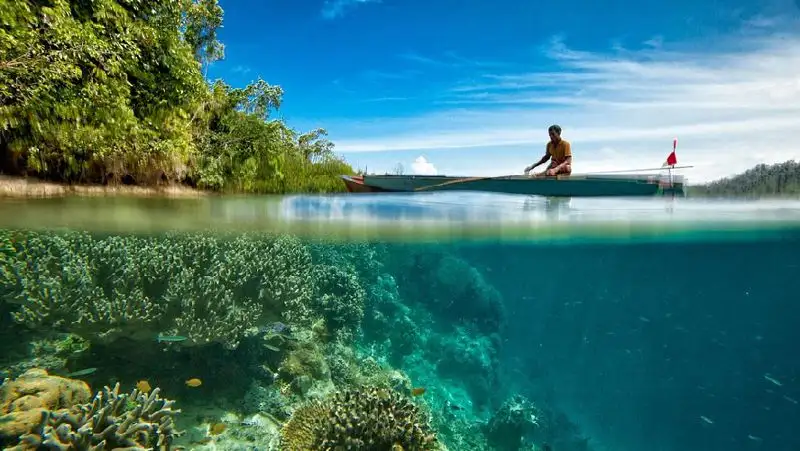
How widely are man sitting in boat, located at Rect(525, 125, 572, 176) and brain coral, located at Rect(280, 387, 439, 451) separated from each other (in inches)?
315

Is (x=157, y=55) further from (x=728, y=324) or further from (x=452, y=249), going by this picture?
(x=728, y=324)

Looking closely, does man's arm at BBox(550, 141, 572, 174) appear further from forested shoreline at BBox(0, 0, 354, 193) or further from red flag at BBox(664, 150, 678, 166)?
forested shoreline at BBox(0, 0, 354, 193)

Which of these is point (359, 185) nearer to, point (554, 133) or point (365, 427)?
point (554, 133)

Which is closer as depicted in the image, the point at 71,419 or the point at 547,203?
the point at 71,419

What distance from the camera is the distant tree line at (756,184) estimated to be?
13.4 metres

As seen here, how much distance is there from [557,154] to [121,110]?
1214cm

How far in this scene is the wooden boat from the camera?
40.7 feet

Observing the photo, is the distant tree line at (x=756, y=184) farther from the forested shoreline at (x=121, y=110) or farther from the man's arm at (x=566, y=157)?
the forested shoreline at (x=121, y=110)

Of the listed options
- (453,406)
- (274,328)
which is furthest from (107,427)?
(453,406)

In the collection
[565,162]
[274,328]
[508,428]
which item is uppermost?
[565,162]

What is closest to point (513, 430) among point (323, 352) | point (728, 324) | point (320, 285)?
point (323, 352)

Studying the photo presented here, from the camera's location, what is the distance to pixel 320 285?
12.4 m

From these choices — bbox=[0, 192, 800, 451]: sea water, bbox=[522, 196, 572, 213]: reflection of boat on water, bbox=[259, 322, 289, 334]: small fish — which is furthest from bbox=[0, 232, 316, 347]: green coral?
bbox=[522, 196, 572, 213]: reflection of boat on water

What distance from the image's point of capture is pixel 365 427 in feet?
20.9
